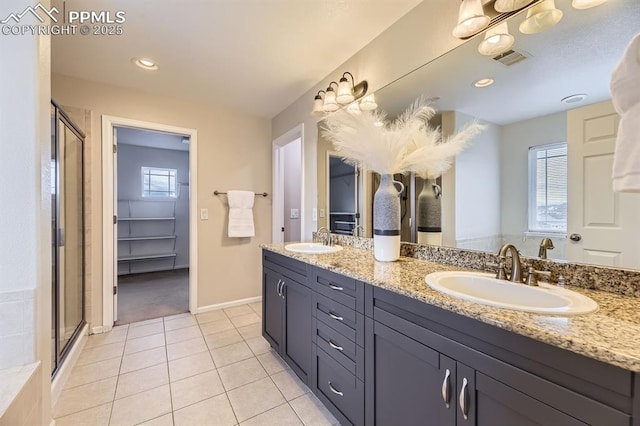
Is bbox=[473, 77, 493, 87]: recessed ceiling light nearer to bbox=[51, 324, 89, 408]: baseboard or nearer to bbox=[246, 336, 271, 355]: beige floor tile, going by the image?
bbox=[246, 336, 271, 355]: beige floor tile

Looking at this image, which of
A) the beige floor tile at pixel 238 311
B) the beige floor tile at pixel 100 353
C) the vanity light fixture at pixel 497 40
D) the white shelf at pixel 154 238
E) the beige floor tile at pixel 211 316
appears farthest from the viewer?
the white shelf at pixel 154 238

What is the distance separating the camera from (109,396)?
1624 millimetres

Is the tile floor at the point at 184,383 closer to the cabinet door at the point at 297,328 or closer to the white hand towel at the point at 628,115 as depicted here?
the cabinet door at the point at 297,328

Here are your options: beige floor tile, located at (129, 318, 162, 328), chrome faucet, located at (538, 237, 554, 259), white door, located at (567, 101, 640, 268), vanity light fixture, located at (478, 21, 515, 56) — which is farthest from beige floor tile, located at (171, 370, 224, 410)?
vanity light fixture, located at (478, 21, 515, 56)

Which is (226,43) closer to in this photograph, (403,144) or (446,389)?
(403,144)

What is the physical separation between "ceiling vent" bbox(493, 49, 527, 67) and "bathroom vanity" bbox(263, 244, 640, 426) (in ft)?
3.31

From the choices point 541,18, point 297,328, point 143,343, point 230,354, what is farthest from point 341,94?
point 143,343

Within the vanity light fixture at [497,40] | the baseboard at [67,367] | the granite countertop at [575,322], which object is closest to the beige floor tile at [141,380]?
the baseboard at [67,367]

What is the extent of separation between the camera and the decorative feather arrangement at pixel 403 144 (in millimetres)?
1475

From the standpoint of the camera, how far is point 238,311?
303 cm

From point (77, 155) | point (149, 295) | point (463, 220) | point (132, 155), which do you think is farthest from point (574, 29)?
point (132, 155)

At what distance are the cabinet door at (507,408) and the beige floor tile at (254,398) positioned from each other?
1.13m

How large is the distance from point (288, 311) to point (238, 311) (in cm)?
145

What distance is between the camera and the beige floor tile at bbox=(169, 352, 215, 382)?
1.85 metres
